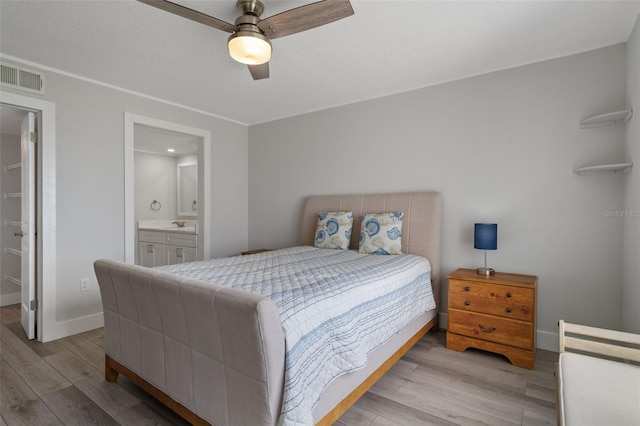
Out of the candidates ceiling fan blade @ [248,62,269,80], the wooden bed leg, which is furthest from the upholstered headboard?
the wooden bed leg

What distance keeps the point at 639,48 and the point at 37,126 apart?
4.66m

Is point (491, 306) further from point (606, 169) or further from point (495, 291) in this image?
point (606, 169)

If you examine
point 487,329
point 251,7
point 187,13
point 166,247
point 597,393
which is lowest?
point 487,329

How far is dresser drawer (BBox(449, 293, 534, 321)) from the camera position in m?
2.33

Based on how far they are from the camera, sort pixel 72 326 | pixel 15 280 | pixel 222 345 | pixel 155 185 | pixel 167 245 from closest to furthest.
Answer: pixel 222 345 < pixel 72 326 < pixel 15 280 < pixel 167 245 < pixel 155 185

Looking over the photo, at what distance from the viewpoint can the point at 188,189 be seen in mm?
6277

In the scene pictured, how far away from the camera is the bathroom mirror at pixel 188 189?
20.2 ft

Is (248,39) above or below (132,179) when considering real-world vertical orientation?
above

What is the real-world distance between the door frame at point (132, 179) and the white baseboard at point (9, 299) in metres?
1.80

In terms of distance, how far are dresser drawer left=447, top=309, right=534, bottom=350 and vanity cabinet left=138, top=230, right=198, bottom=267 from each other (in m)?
3.35

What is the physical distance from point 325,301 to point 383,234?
1.66 m

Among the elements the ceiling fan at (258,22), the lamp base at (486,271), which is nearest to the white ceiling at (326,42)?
the ceiling fan at (258,22)

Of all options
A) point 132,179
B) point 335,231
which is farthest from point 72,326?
point 335,231

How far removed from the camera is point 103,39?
232 cm
